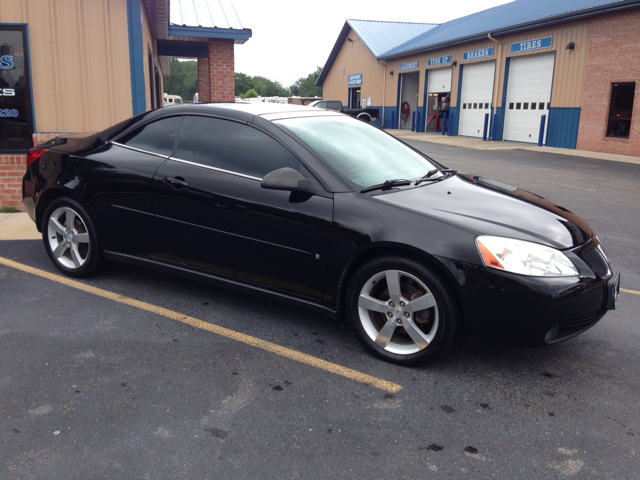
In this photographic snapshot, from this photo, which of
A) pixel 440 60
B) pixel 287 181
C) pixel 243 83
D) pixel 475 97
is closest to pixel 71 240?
pixel 287 181

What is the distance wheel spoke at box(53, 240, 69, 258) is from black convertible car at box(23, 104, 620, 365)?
0.01 metres

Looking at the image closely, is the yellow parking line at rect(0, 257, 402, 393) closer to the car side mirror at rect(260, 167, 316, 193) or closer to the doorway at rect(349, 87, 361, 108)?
the car side mirror at rect(260, 167, 316, 193)

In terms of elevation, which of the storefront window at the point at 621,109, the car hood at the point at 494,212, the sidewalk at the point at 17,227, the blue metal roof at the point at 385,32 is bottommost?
the sidewalk at the point at 17,227

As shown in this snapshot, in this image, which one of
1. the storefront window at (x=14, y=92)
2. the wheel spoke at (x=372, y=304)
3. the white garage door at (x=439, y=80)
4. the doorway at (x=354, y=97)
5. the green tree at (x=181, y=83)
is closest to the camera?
the wheel spoke at (x=372, y=304)

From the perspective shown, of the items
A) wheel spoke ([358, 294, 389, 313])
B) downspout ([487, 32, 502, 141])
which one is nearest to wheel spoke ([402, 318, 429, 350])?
wheel spoke ([358, 294, 389, 313])

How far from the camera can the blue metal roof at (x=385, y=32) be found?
39.1 meters

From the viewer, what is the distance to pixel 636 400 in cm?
315

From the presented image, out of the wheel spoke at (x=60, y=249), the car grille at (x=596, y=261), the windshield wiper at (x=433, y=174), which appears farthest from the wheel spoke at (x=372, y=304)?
the wheel spoke at (x=60, y=249)

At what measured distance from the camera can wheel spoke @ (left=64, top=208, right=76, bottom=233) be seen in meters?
4.86

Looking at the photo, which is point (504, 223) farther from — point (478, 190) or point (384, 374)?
point (384, 374)

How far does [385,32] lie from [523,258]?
4105 cm

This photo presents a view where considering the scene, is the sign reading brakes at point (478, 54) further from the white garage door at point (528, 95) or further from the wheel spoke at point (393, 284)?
the wheel spoke at point (393, 284)

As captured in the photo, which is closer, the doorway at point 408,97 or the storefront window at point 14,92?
the storefront window at point 14,92

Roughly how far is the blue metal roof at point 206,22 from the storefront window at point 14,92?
6.21 meters
